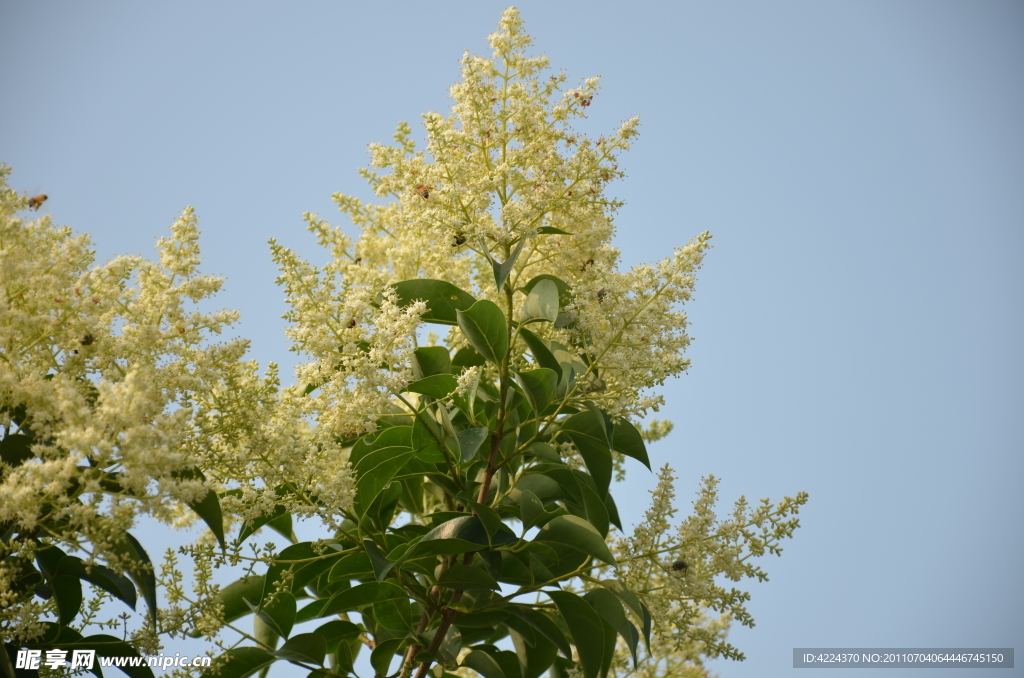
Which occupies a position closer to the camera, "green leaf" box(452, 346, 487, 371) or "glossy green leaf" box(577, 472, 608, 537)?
"glossy green leaf" box(577, 472, 608, 537)

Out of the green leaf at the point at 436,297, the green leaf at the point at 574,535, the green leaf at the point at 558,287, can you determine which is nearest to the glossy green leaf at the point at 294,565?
the green leaf at the point at 574,535

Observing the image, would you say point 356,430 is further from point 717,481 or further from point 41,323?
point 717,481

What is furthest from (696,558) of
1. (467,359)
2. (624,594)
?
(467,359)

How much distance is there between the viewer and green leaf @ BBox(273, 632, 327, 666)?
196cm

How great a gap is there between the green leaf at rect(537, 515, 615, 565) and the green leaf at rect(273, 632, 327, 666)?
0.55 meters

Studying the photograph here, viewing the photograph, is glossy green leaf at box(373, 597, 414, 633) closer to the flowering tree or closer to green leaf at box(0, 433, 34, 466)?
the flowering tree

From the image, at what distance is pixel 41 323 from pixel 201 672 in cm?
72

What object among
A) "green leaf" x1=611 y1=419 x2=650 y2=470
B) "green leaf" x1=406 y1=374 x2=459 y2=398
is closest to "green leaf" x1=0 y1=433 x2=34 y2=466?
"green leaf" x1=406 y1=374 x2=459 y2=398

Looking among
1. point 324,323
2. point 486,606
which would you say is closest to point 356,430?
point 324,323

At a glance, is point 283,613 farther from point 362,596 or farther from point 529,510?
point 529,510

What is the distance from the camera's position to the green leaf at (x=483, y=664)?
2.27 m

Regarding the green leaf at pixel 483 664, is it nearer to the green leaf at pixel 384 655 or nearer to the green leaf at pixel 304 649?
the green leaf at pixel 384 655

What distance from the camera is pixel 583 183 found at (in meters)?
2.27

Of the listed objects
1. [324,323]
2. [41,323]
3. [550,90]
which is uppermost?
[550,90]
